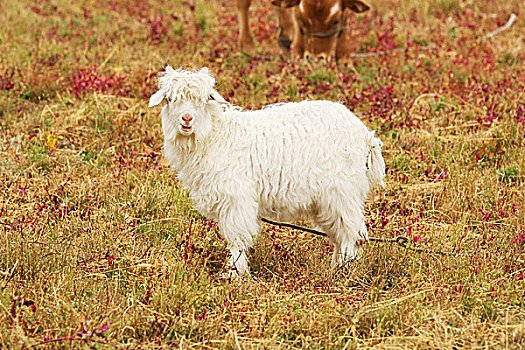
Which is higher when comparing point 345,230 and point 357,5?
point 357,5

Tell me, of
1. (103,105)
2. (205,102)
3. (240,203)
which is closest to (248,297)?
(240,203)

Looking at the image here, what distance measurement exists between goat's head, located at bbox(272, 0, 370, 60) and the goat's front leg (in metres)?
4.74

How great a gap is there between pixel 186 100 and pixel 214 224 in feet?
4.20

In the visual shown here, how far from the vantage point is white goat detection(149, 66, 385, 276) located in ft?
13.5

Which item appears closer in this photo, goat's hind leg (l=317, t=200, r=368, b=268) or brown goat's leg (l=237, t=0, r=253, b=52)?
goat's hind leg (l=317, t=200, r=368, b=268)

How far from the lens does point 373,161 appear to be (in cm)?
441

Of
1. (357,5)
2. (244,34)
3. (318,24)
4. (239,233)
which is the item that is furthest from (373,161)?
(244,34)

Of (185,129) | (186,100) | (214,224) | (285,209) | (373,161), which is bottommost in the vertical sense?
(214,224)

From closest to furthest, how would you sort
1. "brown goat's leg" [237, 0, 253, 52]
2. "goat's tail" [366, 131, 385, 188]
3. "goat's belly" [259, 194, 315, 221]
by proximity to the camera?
"goat's belly" [259, 194, 315, 221]
"goat's tail" [366, 131, 385, 188]
"brown goat's leg" [237, 0, 253, 52]

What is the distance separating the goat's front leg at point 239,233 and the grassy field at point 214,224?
173 millimetres

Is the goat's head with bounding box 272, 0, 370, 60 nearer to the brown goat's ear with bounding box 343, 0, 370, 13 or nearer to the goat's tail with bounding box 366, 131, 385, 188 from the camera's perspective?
the brown goat's ear with bounding box 343, 0, 370, 13

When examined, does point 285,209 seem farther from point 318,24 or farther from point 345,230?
point 318,24

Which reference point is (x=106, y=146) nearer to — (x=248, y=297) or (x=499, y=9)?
(x=248, y=297)

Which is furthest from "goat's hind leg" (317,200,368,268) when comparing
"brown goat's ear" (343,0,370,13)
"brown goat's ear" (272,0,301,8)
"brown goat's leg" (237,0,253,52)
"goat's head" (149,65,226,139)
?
"brown goat's leg" (237,0,253,52)
